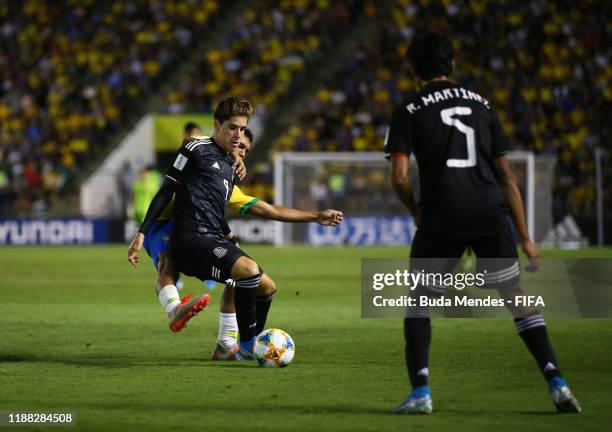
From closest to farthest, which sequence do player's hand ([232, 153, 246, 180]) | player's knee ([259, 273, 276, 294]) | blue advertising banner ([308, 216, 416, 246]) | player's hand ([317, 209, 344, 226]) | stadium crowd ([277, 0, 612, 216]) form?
player's hand ([317, 209, 344, 226])
player's knee ([259, 273, 276, 294])
player's hand ([232, 153, 246, 180])
stadium crowd ([277, 0, 612, 216])
blue advertising banner ([308, 216, 416, 246])

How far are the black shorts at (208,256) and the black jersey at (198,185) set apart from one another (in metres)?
0.08

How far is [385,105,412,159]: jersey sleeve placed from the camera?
6.24m

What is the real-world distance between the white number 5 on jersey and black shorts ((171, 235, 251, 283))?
269cm

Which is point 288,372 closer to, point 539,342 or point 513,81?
point 539,342

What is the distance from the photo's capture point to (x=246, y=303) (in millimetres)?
8680

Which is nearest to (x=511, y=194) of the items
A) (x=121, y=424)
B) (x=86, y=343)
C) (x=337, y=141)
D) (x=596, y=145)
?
(x=121, y=424)

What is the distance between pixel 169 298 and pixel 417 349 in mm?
3088

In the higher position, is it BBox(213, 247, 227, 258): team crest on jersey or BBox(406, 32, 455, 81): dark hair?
BBox(406, 32, 455, 81): dark hair

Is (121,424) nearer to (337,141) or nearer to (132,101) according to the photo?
(337,141)

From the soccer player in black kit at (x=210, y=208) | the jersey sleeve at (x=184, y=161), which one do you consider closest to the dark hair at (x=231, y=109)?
the soccer player in black kit at (x=210, y=208)

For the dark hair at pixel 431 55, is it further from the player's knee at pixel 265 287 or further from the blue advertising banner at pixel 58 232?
the blue advertising banner at pixel 58 232

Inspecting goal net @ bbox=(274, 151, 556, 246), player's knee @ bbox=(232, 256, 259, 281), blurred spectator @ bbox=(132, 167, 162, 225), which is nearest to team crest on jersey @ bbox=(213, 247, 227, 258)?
player's knee @ bbox=(232, 256, 259, 281)

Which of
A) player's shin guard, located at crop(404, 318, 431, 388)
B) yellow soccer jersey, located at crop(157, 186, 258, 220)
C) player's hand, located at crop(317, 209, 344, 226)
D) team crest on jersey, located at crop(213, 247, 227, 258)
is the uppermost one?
yellow soccer jersey, located at crop(157, 186, 258, 220)

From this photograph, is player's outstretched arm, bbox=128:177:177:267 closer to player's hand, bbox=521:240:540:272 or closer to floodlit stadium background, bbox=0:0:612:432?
floodlit stadium background, bbox=0:0:612:432
